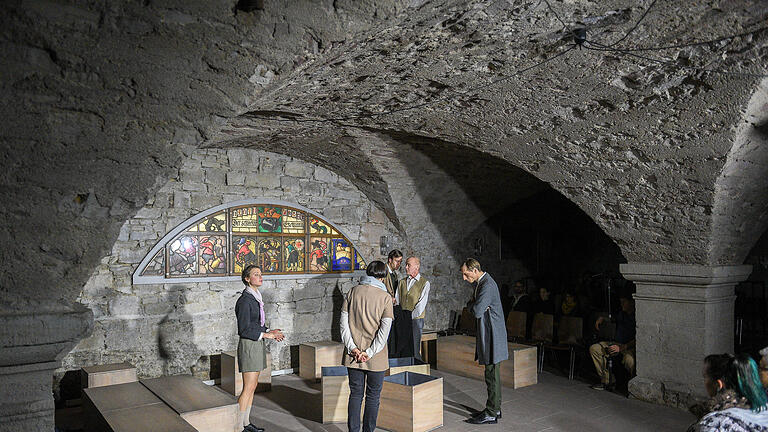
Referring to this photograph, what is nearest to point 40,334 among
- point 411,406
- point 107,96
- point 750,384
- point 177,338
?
point 107,96

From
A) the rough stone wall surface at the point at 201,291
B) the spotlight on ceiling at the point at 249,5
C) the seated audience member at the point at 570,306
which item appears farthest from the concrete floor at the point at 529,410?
the spotlight on ceiling at the point at 249,5

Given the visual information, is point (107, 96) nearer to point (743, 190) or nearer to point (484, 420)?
point (484, 420)

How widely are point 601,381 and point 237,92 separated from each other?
5.42 meters

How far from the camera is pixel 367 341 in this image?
4152 mm

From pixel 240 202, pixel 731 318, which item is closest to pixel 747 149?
pixel 731 318

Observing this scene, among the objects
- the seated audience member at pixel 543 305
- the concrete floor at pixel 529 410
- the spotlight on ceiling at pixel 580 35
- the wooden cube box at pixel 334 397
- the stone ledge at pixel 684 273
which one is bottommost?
the concrete floor at pixel 529 410

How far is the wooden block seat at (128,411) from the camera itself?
3631 millimetres

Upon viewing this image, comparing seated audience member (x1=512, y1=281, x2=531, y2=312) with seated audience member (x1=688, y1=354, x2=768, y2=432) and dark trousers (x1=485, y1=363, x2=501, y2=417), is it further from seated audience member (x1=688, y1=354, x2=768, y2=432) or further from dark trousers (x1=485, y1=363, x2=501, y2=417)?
seated audience member (x1=688, y1=354, x2=768, y2=432)

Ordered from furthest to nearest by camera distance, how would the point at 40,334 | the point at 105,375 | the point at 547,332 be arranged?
the point at 547,332 < the point at 105,375 < the point at 40,334

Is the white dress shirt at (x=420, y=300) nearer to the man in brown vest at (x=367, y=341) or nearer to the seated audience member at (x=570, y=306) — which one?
the seated audience member at (x=570, y=306)

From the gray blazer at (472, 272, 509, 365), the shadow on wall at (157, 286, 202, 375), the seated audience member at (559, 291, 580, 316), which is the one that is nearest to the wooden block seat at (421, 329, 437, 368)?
the seated audience member at (559, 291, 580, 316)

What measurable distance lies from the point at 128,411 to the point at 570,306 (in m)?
5.39

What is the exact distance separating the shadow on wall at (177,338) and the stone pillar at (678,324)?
15.2ft

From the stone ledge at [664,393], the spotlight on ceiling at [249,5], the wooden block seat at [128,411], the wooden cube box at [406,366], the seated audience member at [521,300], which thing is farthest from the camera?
the seated audience member at [521,300]
